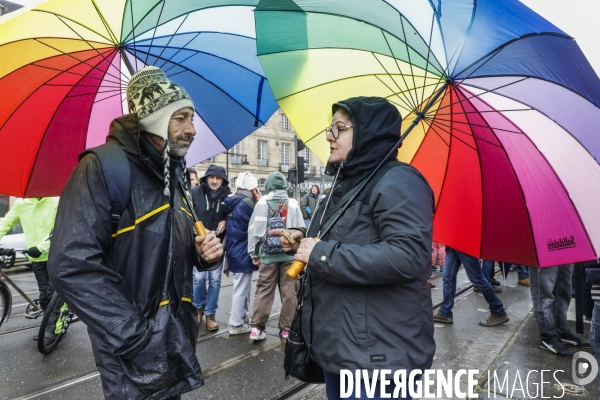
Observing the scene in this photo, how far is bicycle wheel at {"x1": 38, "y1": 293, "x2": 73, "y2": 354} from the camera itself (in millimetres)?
4641

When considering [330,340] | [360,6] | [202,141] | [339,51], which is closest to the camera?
[330,340]

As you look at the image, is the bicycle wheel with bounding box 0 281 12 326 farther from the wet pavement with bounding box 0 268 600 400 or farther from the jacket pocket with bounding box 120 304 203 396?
the jacket pocket with bounding box 120 304 203 396

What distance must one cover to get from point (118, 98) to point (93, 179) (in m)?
1.66

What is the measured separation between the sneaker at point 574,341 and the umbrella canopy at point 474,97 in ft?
10.7

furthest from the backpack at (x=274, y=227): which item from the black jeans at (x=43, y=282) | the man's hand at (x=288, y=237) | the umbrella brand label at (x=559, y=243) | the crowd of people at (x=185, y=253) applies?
the black jeans at (x=43, y=282)

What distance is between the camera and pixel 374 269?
69.6 inches

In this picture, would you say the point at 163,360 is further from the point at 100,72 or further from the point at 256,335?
the point at 256,335

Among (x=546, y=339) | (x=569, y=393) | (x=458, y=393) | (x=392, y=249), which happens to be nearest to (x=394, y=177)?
(x=392, y=249)

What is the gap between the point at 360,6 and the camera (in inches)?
98.3

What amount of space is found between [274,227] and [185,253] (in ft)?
7.95

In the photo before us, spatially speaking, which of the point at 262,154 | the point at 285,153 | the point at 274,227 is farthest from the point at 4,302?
the point at 285,153

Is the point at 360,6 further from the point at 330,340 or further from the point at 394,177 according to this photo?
the point at 330,340

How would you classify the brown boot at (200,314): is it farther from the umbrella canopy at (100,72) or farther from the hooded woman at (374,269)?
the hooded woman at (374,269)

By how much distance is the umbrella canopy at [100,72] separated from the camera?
252cm
